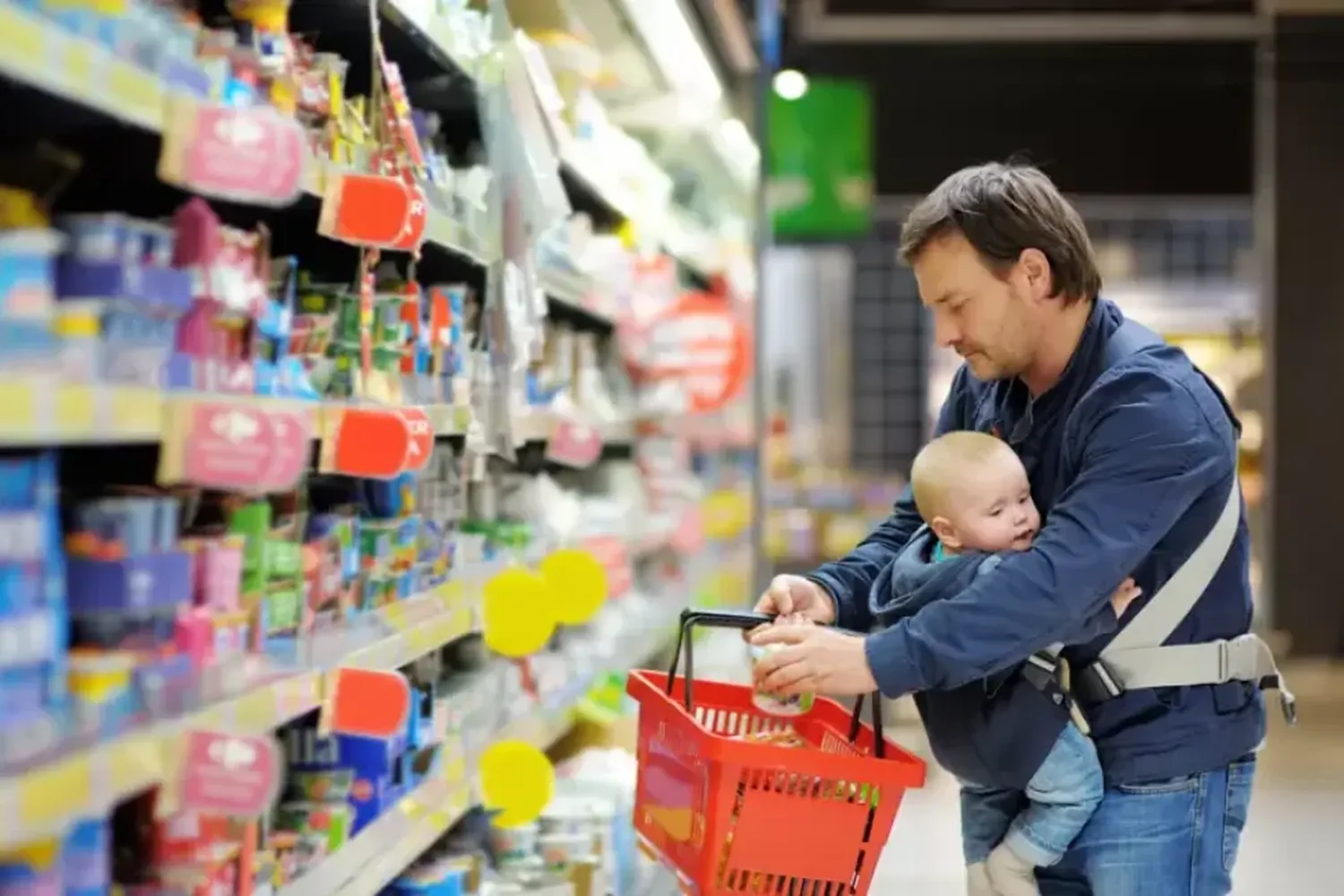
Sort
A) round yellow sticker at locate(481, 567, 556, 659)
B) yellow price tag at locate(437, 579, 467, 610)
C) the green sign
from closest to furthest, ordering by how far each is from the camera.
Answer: round yellow sticker at locate(481, 567, 556, 659)
yellow price tag at locate(437, 579, 467, 610)
the green sign

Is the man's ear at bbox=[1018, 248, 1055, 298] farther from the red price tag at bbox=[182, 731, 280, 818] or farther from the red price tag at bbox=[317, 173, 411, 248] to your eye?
the red price tag at bbox=[182, 731, 280, 818]

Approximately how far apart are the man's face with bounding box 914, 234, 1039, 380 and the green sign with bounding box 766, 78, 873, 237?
22.1 ft

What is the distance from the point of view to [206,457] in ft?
5.87

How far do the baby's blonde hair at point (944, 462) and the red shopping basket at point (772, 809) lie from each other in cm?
32

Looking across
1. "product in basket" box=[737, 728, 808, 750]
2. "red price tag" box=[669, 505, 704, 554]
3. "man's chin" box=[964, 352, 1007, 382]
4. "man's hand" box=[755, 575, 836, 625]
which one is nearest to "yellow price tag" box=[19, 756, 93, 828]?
"product in basket" box=[737, 728, 808, 750]

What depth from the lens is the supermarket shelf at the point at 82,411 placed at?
1464mm

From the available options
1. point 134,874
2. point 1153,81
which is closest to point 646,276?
point 134,874

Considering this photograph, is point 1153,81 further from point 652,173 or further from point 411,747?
point 411,747

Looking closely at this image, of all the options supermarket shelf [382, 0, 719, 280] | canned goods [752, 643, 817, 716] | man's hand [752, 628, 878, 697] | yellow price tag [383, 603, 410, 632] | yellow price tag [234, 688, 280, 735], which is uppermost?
supermarket shelf [382, 0, 719, 280]

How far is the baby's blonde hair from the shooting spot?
2229 mm

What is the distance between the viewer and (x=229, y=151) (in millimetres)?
1799

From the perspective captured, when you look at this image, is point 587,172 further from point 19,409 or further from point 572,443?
point 19,409

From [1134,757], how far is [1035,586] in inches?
13.7

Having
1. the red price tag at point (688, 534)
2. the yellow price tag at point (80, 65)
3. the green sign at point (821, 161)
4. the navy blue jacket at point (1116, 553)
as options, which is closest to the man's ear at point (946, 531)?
the navy blue jacket at point (1116, 553)
